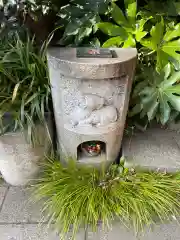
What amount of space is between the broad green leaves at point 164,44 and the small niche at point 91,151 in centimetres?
69

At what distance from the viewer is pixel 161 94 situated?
1.68 m

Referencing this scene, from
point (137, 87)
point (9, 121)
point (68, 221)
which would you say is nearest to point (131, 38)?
point (137, 87)

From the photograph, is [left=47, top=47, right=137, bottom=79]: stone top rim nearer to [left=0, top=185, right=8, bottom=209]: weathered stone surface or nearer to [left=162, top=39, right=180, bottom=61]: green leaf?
[left=162, top=39, right=180, bottom=61]: green leaf

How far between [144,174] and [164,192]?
6.7 inches

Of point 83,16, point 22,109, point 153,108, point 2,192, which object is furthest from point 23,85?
point 153,108

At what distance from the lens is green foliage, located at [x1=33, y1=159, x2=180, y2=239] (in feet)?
4.88

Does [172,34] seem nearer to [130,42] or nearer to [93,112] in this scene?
[130,42]

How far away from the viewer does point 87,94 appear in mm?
1509

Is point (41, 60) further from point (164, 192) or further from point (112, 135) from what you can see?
point (164, 192)

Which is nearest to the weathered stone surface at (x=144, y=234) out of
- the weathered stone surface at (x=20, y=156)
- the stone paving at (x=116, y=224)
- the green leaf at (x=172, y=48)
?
the stone paving at (x=116, y=224)

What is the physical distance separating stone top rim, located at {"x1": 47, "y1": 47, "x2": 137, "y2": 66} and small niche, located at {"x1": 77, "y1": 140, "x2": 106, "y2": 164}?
24.7 inches

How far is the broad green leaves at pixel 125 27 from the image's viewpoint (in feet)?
5.42

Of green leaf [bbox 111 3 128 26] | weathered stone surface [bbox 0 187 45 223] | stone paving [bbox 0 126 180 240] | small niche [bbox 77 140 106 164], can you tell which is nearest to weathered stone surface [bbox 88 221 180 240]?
stone paving [bbox 0 126 180 240]

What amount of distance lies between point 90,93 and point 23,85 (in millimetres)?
481
